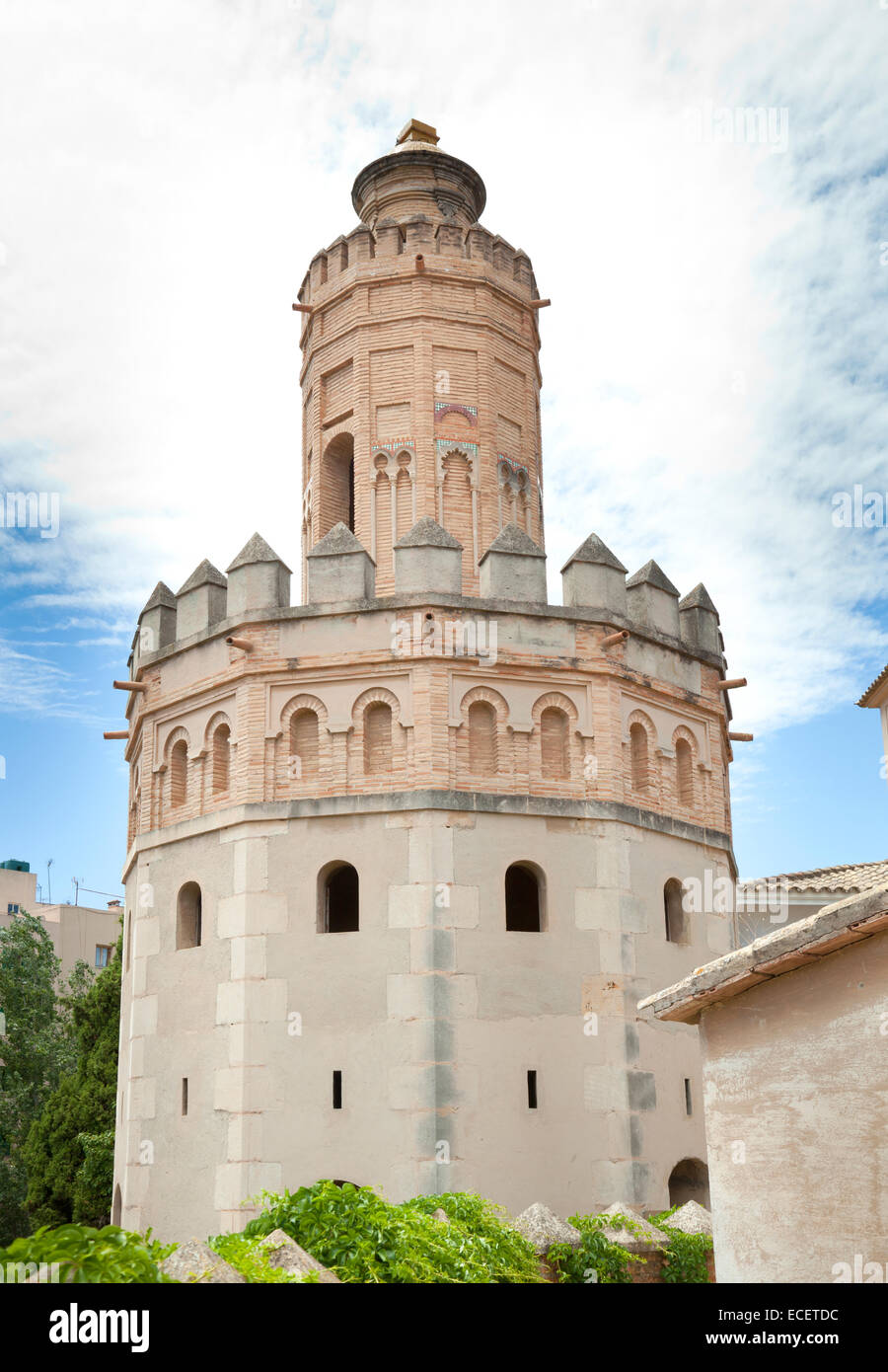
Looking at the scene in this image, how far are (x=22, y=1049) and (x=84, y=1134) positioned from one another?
23.6 feet

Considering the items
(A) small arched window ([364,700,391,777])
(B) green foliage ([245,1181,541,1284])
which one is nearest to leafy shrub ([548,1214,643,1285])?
(B) green foliage ([245,1181,541,1284])

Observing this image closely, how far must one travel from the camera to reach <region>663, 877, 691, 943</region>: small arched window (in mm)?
18109

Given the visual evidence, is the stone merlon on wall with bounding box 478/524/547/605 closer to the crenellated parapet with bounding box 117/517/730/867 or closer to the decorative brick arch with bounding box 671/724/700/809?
the crenellated parapet with bounding box 117/517/730/867

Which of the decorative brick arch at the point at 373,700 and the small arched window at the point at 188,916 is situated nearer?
the decorative brick arch at the point at 373,700

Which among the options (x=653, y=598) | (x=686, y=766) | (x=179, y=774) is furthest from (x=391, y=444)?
(x=686, y=766)

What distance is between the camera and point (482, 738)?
17375mm

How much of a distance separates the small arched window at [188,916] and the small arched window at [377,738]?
119 inches

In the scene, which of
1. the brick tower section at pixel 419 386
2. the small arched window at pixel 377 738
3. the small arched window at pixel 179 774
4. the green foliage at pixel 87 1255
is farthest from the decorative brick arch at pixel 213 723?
the green foliage at pixel 87 1255

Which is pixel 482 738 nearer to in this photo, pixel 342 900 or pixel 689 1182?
pixel 342 900

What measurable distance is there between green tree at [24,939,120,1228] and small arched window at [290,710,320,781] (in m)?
11.0

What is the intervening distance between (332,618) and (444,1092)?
6.24 m

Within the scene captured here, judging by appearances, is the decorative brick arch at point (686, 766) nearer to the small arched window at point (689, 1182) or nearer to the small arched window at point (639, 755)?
the small arched window at point (639, 755)

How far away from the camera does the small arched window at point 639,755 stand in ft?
59.8
